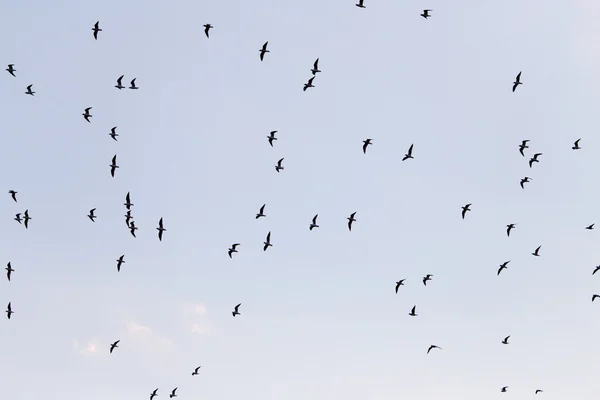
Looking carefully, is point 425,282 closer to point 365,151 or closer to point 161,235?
point 365,151

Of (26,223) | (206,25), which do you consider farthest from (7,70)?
(206,25)

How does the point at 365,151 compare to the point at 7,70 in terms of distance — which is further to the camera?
the point at 7,70

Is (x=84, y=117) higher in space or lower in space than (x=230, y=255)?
higher

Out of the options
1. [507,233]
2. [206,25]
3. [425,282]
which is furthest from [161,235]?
[507,233]

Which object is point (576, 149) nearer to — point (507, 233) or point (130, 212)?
point (507, 233)

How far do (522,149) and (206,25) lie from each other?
43.6 m

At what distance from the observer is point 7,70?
124 metres

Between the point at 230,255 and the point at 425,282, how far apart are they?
27.1 m

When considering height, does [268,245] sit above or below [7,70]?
below

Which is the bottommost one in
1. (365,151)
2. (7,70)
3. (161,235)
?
(161,235)

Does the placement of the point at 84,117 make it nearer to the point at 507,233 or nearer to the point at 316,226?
the point at 316,226

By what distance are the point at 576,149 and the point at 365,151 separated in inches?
1080

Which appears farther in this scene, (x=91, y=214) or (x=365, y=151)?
(x=91, y=214)

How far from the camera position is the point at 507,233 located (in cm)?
12250
